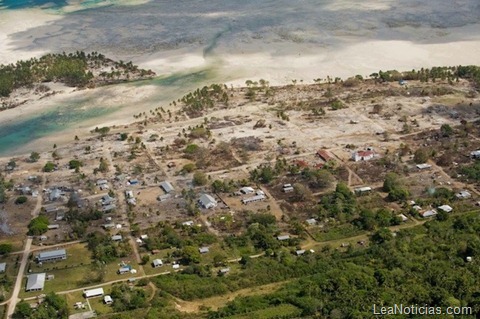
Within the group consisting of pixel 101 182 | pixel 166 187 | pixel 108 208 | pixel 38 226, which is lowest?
pixel 166 187

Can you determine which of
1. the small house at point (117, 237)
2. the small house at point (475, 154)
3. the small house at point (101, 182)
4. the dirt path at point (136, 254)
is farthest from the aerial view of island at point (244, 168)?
the small house at point (475, 154)

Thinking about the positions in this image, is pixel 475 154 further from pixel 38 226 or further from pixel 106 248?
pixel 38 226

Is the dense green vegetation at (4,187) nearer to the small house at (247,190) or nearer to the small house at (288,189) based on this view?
the small house at (247,190)

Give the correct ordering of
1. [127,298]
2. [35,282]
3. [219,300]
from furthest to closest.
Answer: [35,282]
[219,300]
[127,298]

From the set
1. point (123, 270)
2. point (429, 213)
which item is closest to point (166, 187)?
point (123, 270)

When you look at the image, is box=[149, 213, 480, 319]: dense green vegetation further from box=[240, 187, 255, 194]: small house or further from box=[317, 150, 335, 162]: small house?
box=[317, 150, 335, 162]: small house

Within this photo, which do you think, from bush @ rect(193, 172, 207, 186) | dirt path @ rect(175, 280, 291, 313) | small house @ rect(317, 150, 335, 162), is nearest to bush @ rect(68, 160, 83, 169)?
bush @ rect(193, 172, 207, 186)

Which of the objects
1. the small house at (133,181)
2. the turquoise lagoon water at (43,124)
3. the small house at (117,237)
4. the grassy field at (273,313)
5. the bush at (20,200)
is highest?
the turquoise lagoon water at (43,124)
